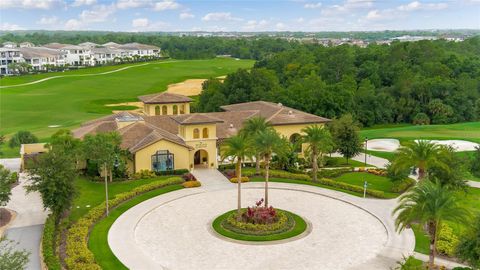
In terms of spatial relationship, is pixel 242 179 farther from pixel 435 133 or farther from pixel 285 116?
pixel 435 133

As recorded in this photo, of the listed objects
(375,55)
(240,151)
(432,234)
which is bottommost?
(432,234)

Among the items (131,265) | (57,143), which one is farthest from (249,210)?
(57,143)

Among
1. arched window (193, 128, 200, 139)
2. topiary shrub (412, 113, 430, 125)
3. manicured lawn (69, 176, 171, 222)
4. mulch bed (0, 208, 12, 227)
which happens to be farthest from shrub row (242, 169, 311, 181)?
topiary shrub (412, 113, 430, 125)

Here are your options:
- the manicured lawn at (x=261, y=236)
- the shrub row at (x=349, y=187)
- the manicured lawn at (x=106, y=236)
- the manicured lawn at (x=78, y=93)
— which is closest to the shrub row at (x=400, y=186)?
the shrub row at (x=349, y=187)

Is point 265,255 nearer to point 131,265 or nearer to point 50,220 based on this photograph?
point 131,265

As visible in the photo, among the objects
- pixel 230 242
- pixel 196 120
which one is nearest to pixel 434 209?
pixel 230 242

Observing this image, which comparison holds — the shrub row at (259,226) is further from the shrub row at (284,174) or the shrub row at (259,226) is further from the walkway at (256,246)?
the shrub row at (284,174)
